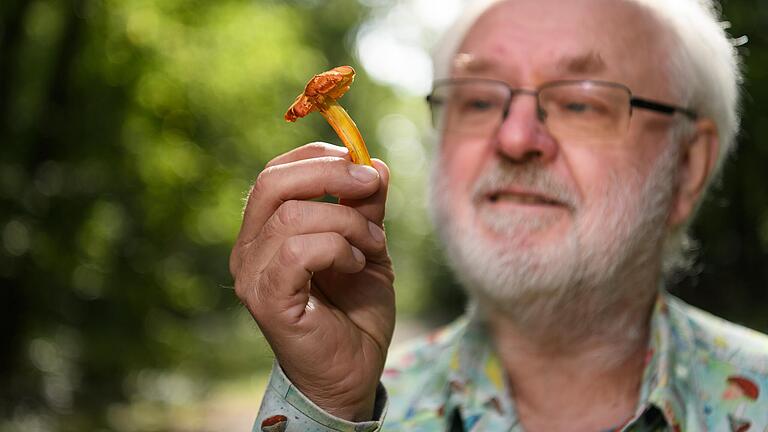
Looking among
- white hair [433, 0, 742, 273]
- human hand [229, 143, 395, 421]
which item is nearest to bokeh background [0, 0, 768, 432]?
white hair [433, 0, 742, 273]

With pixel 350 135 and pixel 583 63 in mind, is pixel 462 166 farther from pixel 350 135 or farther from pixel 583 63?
pixel 350 135

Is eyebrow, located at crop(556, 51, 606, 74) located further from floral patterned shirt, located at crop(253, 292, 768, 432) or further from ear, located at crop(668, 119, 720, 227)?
floral patterned shirt, located at crop(253, 292, 768, 432)

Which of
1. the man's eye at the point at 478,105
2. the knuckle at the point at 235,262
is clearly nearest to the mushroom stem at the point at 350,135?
the knuckle at the point at 235,262

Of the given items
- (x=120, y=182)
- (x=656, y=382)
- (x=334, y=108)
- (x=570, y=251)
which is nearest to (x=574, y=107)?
(x=570, y=251)

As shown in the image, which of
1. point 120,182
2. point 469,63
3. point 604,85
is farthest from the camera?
point 120,182

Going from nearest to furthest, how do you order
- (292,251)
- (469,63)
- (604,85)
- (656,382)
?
1. (292,251)
2. (656,382)
3. (604,85)
4. (469,63)

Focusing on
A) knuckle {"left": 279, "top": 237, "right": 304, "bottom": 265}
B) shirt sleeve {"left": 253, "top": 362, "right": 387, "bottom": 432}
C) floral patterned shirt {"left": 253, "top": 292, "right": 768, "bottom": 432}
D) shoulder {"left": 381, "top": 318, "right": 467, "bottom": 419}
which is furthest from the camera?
shoulder {"left": 381, "top": 318, "right": 467, "bottom": 419}
